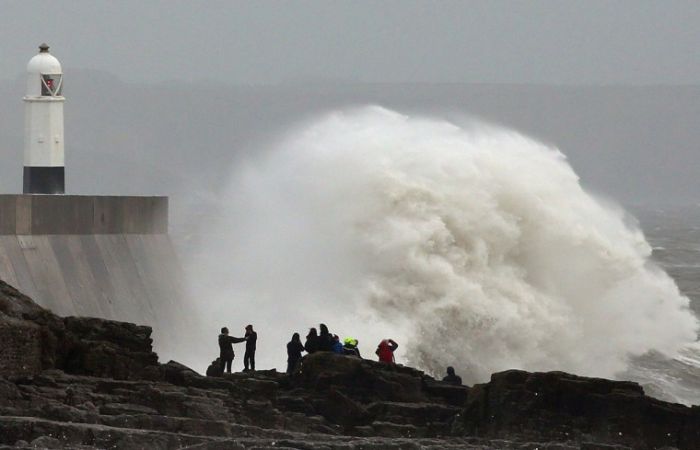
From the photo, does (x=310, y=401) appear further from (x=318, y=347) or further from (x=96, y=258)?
(x=96, y=258)

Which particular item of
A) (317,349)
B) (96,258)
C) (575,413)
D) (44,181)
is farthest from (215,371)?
(44,181)

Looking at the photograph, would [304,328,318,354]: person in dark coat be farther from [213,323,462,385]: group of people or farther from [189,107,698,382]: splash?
[189,107,698,382]: splash

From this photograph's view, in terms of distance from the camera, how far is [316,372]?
13297mm

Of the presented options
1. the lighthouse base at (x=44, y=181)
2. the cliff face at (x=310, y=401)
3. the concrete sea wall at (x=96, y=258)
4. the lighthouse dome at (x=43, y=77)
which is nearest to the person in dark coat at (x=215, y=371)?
the cliff face at (x=310, y=401)

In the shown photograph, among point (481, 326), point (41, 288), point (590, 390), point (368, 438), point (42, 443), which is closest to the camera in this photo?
point (42, 443)

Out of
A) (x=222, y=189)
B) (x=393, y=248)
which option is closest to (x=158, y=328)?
(x=393, y=248)

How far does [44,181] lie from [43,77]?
3.86ft

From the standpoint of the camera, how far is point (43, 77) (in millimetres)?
18625

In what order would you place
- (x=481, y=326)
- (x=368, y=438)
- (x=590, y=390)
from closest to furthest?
(x=368, y=438)
(x=590, y=390)
(x=481, y=326)

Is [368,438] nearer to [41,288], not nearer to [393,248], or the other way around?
[41,288]

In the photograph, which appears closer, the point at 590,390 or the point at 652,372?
the point at 590,390

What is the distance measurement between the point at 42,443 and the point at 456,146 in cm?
1663

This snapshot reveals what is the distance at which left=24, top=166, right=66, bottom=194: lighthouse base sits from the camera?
1836 centimetres

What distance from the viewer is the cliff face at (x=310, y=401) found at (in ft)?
36.7
